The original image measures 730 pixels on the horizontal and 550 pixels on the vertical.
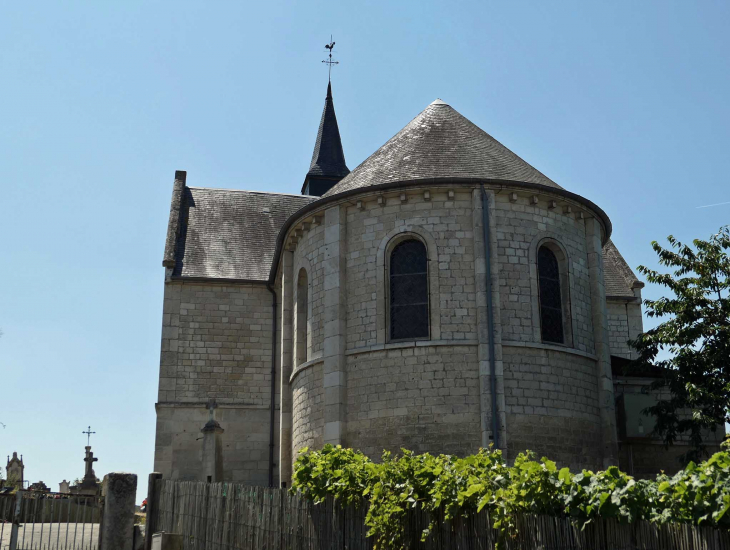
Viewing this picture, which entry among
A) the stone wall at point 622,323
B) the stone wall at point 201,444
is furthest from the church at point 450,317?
the stone wall at point 622,323

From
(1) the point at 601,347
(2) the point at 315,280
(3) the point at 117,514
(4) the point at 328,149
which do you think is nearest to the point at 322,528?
(3) the point at 117,514

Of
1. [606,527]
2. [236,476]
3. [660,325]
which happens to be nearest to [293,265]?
[236,476]

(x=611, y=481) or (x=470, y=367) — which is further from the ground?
(x=470, y=367)

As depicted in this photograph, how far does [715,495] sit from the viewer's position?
6191 mm

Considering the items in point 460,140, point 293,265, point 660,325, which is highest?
point 460,140

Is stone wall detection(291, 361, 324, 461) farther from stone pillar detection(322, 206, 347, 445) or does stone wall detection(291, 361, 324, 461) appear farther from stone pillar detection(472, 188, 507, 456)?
stone pillar detection(472, 188, 507, 456)

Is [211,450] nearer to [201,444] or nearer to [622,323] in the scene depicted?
[201,444]

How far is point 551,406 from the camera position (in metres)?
17.0

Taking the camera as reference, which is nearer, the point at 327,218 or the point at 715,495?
the point at 715,495

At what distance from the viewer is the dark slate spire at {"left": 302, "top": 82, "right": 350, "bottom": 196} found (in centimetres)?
3859

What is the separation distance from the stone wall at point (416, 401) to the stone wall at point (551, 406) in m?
0.75

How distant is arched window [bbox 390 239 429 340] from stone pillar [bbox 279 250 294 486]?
3.86 meters

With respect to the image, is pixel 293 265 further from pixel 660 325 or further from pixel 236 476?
pixel 660 325

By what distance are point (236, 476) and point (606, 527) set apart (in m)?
16.7
